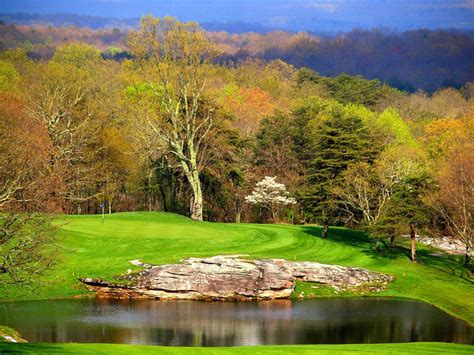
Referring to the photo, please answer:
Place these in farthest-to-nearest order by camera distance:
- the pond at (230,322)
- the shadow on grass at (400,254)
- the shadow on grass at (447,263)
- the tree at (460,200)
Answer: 1. the shadow on grass at (400,254)
2. the shadow on grass at (447,263)
3. the tree at (460,200)
4. the pond at (230,322)

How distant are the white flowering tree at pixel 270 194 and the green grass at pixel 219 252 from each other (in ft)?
58.1

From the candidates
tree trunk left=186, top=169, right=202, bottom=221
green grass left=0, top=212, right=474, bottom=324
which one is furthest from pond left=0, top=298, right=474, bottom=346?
tree trunk left=186, top=169, right=202, bottom=221

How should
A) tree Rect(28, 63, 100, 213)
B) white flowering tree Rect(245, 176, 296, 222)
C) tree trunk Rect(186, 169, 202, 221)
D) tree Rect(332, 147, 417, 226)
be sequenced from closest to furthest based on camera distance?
tree Rect(332, 147, 417, 226)
tree trunk Rect(186, 169, 202, 221)
tree Rect(28, 63, 100, 213)
white flowering tree Rect(245, 176, 296, 222)

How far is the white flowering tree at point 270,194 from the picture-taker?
88.6 m

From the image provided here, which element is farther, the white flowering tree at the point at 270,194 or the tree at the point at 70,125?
the white flowering tree at the point at 270,194

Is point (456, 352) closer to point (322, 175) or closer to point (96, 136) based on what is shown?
point (322, 175)

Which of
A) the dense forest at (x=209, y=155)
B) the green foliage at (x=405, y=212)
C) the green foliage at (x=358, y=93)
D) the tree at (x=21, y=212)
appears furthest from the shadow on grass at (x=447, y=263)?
the green foliage at (x=358, y=93)

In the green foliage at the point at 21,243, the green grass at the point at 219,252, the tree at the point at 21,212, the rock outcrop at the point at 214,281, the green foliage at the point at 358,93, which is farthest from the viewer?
the green foliage at the point at 358,93

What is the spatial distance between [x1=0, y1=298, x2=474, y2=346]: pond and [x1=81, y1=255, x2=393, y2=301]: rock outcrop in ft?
4.16

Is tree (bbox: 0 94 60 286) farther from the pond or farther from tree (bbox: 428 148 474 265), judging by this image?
tree (bbox: 428 148 474 265)

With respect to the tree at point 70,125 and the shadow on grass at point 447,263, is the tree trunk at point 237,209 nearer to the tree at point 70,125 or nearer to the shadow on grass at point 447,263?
the tree at point 70,125

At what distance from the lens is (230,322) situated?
44.0m

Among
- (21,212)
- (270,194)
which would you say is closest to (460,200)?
(270,194)

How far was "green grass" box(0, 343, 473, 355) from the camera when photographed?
29.5 meters
